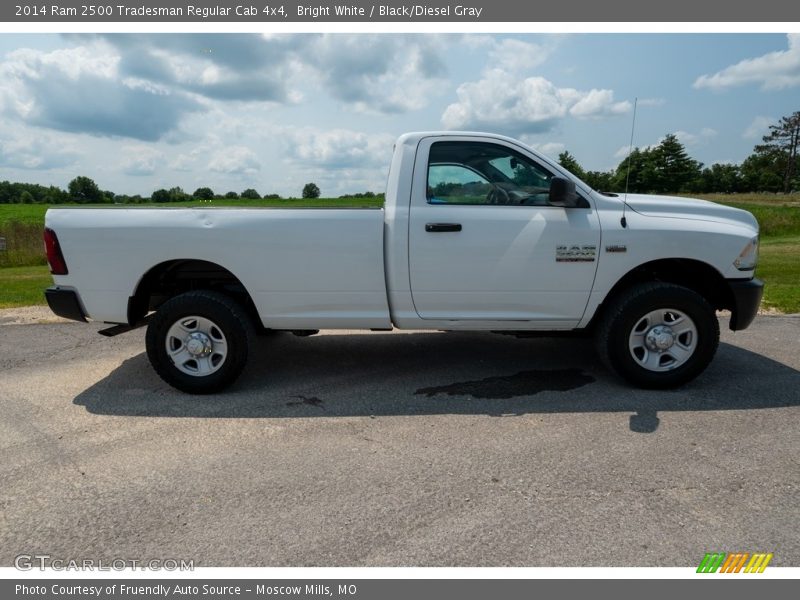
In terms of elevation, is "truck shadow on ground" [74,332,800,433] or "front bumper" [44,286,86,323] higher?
"front bumper" [44,286,86,323]

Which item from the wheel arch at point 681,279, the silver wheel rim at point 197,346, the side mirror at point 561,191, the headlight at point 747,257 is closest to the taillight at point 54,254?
the silver wheel rim at point 197,346

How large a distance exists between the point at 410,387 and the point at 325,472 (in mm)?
1492

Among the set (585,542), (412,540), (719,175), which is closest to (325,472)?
(412,540)

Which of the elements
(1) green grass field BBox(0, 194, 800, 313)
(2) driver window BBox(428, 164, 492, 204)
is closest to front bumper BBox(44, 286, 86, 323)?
(1) green grass field BBox(0, 194, 800, 313)

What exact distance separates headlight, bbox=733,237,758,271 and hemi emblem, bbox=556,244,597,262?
1161 mm

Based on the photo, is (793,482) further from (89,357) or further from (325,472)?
(89,357)

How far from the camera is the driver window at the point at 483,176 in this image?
14.4 feet

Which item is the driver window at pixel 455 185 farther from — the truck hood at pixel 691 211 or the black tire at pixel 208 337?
the black tire at pixel 208 337

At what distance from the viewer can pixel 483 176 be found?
4449 mm

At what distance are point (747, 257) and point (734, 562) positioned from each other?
2757 mm

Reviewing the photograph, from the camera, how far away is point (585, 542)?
254 cm

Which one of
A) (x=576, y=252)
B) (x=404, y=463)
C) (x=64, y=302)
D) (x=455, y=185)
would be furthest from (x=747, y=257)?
(x=64, y=302)

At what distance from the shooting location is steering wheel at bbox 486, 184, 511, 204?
14.4ft

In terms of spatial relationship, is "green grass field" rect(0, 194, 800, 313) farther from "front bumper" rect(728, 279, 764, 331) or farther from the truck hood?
"front bumper" rect(728, 279, 764, 331)
